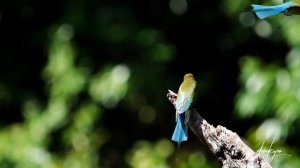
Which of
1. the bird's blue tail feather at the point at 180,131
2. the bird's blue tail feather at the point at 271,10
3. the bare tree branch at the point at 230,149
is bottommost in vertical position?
the bare tree branch at the point at 230,149

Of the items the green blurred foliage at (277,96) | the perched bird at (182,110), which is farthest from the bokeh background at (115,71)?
the perched bird at (182,110)

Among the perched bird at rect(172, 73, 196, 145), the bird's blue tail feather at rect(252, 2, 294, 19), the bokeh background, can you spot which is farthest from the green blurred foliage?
the bird's blue tail feather at rect(252, 2, 294, 19)

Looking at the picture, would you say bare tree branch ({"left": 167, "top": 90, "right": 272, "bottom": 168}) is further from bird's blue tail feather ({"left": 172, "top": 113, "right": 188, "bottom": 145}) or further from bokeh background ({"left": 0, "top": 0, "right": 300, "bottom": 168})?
bokeh background ({"left": 0, "top": 0, "right": 300, "bottom": 168})

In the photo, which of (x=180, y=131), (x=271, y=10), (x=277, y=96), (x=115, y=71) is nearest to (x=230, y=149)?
(x=180, y=131)

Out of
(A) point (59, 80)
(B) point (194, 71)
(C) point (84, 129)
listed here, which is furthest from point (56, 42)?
(B) point (194, 71)

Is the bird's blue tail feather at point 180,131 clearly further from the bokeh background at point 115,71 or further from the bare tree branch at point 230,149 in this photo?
the bokeh background at point 115,71

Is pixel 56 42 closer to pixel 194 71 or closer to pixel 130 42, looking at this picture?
pixel 130 42
